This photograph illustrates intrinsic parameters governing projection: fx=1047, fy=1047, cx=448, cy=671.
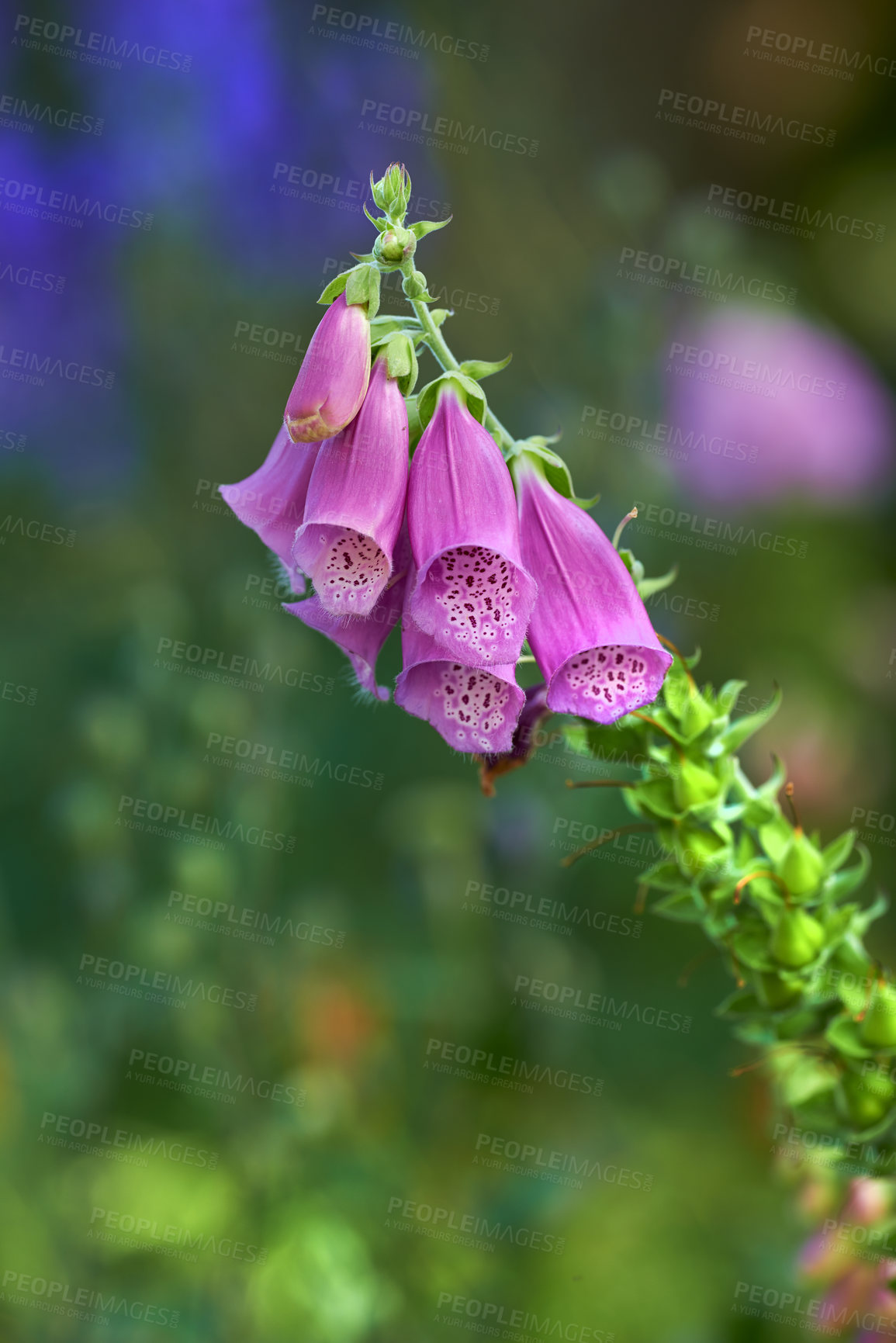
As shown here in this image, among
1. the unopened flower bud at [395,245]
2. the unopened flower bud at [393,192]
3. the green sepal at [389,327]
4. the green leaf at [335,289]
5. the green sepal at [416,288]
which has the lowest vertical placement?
the green sepal at [389,327]

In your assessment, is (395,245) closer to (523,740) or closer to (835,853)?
(523,740)

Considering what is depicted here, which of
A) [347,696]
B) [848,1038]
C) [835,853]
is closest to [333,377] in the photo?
[835,853]

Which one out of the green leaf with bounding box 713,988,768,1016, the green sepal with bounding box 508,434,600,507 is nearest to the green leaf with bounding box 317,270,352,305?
the green sepal with bounding box 508,434,600,507

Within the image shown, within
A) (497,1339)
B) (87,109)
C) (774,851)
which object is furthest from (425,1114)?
(87,109)

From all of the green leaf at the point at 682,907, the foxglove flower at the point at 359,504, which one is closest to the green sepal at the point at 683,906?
the green leaf at the point at 682,907

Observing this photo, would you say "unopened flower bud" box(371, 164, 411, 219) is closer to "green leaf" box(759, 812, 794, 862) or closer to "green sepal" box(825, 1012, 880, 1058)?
"green leaf" box(759, 812, 794, 862)

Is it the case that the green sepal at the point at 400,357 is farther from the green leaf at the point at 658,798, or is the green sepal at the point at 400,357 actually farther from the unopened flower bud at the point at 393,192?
the green leaf at the point at 658,798
